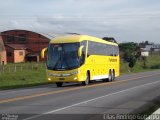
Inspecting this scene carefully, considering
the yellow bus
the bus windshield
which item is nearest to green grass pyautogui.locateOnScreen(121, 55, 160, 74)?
the yellow bus

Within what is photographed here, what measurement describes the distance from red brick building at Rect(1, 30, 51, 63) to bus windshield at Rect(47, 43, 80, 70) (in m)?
71.4

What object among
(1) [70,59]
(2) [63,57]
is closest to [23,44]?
(2) [63,57]

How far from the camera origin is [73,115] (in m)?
13.5

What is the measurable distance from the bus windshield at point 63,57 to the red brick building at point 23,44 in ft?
234

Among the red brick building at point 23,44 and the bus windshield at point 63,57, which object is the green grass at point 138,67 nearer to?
the red brick building at point 23,44

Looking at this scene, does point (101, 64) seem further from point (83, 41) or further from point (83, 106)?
point (83, 106)

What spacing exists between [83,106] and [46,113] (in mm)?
2516

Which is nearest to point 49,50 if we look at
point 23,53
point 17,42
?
point 23,53

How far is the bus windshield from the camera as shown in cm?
2859

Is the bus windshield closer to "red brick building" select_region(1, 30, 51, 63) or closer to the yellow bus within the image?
the yellow bus

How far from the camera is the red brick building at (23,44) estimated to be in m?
101

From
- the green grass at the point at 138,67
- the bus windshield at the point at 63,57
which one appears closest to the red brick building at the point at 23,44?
the green grass at the point at 138,67

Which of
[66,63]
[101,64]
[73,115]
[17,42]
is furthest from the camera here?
[17,42]

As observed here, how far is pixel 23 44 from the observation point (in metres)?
110
